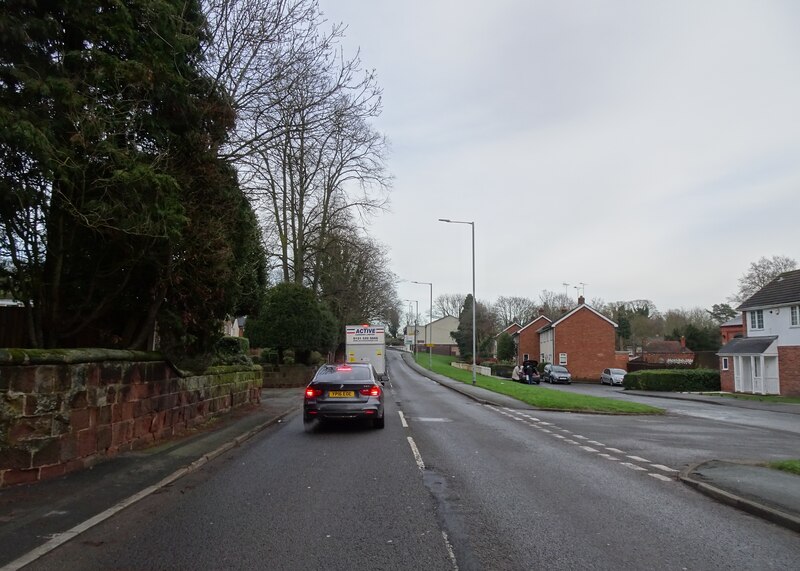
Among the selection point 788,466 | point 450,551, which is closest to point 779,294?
point 788,466

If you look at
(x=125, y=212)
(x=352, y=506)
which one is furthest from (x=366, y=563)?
(x=125, y=212)

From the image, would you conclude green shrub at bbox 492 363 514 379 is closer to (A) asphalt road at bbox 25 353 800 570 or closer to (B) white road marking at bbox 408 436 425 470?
(B) white road marking at bbox 408 436 425 470

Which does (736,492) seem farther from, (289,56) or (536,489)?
(289,56)

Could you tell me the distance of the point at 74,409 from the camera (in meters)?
7.87

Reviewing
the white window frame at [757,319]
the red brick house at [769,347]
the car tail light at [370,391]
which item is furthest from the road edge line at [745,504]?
the white window frame at [757,319]

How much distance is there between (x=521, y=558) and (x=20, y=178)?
7763 mm

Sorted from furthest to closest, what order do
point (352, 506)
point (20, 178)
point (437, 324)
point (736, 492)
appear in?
point (437, 324) < point (20, 178) < point (736, 492) < point (352, 506)

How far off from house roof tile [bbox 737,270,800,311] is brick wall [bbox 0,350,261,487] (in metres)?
36.1

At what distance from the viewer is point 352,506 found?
21.1 ft

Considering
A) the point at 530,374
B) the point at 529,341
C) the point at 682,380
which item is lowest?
the point at 530,374

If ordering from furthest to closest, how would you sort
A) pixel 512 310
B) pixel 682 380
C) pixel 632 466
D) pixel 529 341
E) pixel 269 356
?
1. pixel 512 310
2. pixel 529 341
3. pixel 269 356
4. pixel 682 380
5. pixel 632 466

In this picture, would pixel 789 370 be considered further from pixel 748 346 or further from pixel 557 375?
pixel 557 375

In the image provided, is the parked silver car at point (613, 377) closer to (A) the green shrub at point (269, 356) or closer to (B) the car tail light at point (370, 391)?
(A) the green shrub at point (269, 356)

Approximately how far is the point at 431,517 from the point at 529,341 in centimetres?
6633
